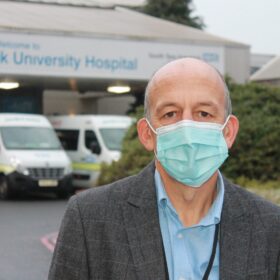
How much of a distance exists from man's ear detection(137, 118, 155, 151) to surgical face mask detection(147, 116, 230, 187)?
0.04 metres

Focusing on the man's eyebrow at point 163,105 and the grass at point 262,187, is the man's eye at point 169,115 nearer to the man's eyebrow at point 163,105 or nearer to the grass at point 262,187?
the man's eyebrow at point 163,105

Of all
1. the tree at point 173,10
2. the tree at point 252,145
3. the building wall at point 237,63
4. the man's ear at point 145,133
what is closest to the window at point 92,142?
the building wall at point 237,63

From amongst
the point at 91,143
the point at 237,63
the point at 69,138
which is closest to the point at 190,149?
the point at 91,143

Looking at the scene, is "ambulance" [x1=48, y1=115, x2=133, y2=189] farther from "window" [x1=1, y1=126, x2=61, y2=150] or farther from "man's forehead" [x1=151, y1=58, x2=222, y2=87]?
"man's forehead" [x1=151, y1=58, x2=222, y2=87]

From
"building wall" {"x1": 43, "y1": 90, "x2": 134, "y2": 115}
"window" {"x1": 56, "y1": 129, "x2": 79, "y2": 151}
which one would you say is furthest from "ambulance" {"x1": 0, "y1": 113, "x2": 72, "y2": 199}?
"building wall" {"x1": 43, "y1": 90, "x2": 134, "y2": 115}

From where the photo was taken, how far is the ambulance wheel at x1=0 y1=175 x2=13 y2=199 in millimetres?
20562

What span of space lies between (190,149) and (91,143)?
65.6 ft

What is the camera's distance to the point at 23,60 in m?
25.0

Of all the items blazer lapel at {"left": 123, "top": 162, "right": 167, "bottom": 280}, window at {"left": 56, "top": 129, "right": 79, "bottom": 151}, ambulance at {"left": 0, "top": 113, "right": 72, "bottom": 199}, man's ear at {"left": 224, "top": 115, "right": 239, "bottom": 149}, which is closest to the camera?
blazer lapel at {"left": 123, "top": 162, "right": 167, "bottom": 280}

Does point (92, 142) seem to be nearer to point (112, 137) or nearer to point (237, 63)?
point (112, 137)

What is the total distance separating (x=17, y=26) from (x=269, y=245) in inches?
910

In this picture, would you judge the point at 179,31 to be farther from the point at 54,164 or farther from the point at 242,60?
the point at 54,164

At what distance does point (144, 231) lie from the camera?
268 cm

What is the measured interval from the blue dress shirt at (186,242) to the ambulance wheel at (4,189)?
1804 centimetres
